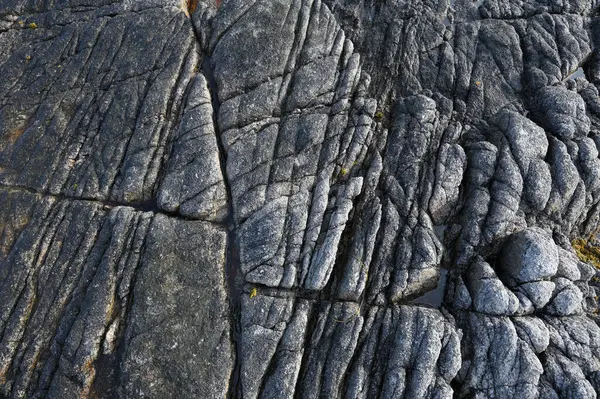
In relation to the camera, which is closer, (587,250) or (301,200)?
(301,200)

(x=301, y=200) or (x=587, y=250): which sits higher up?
(x=587, y=250)

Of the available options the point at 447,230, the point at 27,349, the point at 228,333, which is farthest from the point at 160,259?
the point at 447,230

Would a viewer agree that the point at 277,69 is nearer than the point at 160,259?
No

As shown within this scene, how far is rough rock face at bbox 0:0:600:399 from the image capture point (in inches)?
650

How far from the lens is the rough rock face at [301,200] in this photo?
1652 centimetres

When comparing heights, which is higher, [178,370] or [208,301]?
[208,301]

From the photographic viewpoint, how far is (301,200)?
18094 millimetres

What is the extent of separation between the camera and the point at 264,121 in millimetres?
19328

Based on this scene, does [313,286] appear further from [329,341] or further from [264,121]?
[264,121]

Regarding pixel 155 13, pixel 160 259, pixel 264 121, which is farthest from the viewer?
pixel 155 13

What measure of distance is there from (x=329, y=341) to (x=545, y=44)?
17239 mm

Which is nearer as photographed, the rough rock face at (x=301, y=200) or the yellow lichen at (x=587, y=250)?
the rough rock face at (x=301, y=200)

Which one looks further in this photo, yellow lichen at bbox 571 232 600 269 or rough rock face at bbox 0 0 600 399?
yellow lichen at bbox 571 232 600 269

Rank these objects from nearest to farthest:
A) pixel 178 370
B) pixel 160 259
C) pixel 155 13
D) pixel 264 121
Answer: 1. pixel 178 370
2. pixel 160 259
3. pixel 264 121
4. pixel 155 13
